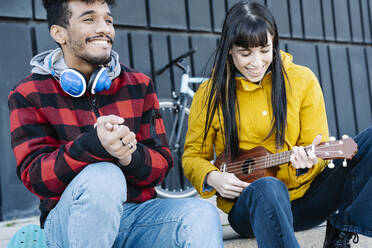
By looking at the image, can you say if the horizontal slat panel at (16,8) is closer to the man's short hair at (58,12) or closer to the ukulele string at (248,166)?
the man's short hair at (58,12)

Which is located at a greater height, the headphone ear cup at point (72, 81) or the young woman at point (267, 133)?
the headphone ear cup at point (72, 81)

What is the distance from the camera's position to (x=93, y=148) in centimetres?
129

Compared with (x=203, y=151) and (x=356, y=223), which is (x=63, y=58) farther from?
(x=356, y=223)

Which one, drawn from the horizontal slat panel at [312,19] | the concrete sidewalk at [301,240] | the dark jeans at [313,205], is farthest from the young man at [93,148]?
the horizontal slat panel at [312,19]

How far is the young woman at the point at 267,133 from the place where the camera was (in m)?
Result: 1.69

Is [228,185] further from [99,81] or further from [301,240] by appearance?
[99,81]

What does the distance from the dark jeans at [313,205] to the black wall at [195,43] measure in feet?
6.31

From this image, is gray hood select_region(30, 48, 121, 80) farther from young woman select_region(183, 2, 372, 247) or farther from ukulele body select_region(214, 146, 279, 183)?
ukulele body select_region(214, 146, 279, 183)

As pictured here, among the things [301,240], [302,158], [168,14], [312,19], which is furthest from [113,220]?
[312,19]

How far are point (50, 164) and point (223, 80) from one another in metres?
0.89

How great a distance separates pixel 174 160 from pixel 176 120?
13.7 inches

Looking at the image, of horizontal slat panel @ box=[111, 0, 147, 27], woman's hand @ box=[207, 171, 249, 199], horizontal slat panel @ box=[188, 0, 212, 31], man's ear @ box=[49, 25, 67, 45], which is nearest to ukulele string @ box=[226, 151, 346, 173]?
woman's hand @ box=[207, 171, 249, 199]

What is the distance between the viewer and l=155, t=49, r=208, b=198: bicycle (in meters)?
3.33

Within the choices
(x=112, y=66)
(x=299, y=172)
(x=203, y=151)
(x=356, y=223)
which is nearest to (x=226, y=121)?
(x=203, y=151)
